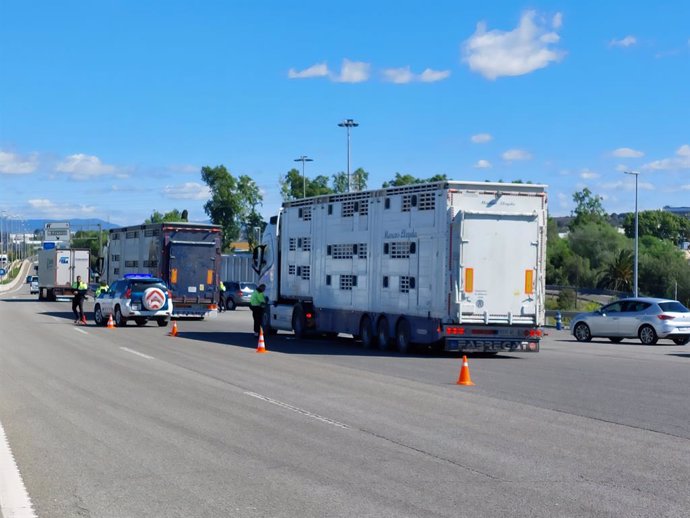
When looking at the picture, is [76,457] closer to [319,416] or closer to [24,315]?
[319,416]

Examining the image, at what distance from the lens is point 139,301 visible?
36.1 m

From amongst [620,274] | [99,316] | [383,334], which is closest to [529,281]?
[383,334]

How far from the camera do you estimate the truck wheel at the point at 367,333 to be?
2703 centimetres

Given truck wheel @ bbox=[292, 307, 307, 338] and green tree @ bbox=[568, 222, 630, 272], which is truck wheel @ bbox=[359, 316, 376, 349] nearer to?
truck wheel @ bbox=[292, 307, 307, 338]

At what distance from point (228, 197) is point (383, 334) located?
238 ft

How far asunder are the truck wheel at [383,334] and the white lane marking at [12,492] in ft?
53.4

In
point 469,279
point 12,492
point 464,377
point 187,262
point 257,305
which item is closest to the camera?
point 12,492

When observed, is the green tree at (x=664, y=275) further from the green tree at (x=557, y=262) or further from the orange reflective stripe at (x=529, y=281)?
the orange reflective stripe at (x=529, y=281)

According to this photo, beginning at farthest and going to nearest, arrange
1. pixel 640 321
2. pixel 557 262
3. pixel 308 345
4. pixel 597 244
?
pixel 597 244, pixel 557 262, pixel 640 321, pixel 308 345

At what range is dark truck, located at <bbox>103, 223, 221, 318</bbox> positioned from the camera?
134 ft

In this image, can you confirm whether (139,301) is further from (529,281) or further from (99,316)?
(529,281)

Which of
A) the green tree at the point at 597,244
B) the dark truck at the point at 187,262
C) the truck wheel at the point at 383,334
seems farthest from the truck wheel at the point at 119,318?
the green tree at the point at 597,244

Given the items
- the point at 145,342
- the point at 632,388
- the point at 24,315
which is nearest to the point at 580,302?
the point at 24,315

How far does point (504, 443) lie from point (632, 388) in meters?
6.94
